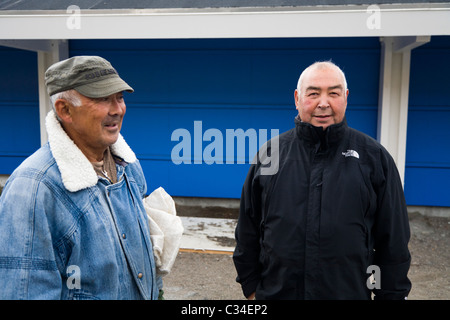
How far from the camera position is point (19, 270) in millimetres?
1230

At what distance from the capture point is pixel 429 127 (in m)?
5.89

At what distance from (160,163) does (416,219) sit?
168 inches

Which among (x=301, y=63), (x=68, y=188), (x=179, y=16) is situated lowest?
(x=68, y=188)

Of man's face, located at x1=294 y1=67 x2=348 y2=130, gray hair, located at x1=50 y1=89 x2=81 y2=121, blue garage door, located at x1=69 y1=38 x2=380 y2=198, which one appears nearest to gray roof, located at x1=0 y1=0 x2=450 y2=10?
blue garage door, located at x1=69 y1=38 x2=380 y2=198

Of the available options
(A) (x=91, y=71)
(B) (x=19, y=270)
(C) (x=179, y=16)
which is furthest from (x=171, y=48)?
(B) (x=19, y=270)

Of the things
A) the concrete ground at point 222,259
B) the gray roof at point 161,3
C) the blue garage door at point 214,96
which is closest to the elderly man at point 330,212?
the concrete ground at point 222,259

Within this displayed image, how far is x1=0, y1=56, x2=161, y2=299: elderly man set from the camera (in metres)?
1.25

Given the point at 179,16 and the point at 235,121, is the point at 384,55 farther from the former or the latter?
the point at 179,16

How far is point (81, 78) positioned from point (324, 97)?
3.84 feet

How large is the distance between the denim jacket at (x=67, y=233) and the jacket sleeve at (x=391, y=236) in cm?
114

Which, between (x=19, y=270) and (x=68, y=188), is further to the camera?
(x=68, y=188)

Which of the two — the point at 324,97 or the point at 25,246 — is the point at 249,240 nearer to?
the point at 324,97

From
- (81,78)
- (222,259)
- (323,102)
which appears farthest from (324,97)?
(222,259)

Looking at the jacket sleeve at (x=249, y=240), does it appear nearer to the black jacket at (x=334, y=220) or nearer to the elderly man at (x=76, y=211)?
the black jacket at (x=334, y=220)
